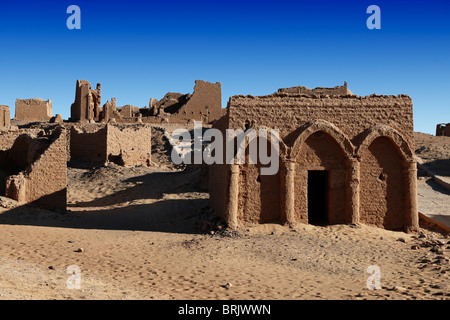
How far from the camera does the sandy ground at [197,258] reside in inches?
253

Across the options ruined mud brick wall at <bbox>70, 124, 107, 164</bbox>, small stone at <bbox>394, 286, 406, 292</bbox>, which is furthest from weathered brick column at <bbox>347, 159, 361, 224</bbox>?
ruined mud brick wall at <bbox>70, 124, 107, 164</bbox>

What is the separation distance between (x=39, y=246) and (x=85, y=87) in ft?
93.2

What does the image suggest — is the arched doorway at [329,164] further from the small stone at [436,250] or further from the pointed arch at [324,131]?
the small stone at [436,250]

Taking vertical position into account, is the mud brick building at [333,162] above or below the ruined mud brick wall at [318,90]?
below

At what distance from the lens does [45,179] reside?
13500mm

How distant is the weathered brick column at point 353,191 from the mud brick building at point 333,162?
0.03 m

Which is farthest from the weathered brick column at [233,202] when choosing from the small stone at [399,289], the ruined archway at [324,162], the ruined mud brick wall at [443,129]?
the ruined mud brick wall at [443,129]

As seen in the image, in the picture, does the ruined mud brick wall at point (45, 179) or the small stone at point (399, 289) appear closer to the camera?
→ the small stone at point (399, 289)

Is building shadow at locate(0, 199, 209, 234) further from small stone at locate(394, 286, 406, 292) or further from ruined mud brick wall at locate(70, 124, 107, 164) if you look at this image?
ruined mud brick wall at locate(70, 124, 107, 164)

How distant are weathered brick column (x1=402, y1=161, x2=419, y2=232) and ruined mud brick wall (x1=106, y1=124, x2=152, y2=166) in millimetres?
16448

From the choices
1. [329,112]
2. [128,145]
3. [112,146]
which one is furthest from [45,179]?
[128,145]

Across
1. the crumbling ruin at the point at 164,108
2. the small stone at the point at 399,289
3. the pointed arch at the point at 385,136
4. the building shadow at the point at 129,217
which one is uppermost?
the crumbling ruin at the point at 164,108

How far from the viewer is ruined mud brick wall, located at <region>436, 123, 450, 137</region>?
3588 centimetres
